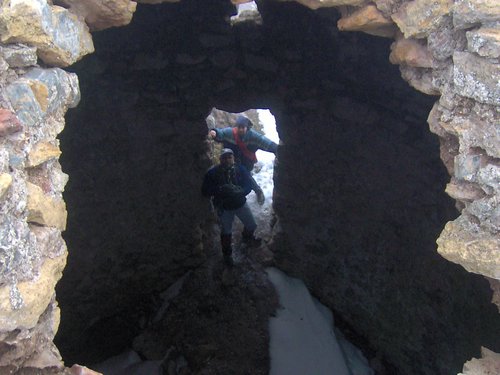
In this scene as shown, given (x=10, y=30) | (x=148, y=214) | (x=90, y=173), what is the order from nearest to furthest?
(x=10, y=30), (x=90, y=173), (x=148, y=214)

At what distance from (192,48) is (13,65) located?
2304 mm

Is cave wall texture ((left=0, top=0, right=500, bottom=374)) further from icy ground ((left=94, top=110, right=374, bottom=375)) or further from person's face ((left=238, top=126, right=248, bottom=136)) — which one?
person's face ((left=238, top=126, right=248, bottom=136))

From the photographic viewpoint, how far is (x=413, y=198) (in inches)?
136

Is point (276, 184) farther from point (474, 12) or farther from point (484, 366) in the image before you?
point (474, 12)

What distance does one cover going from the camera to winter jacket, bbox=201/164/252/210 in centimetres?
392

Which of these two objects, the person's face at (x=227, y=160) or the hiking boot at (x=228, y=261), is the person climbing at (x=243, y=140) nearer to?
the person's face at (x=227, y=160)

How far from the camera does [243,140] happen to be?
4.40 meters

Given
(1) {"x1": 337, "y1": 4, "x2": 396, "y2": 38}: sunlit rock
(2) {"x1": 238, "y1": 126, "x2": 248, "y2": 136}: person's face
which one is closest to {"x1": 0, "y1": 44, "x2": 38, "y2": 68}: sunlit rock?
(1) {"x1": 337, "y1": 4, "x2": 396, "y2": 38}: sunlit rock

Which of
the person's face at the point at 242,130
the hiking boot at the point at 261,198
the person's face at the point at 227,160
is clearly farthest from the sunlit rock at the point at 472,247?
the hiking boot at the point at 261,198

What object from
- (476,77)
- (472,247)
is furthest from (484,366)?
(476,77)

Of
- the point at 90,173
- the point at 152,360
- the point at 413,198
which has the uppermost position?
the point at 413,198

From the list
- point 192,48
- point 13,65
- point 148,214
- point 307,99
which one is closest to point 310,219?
point 307,99

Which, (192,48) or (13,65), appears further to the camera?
(192,48)

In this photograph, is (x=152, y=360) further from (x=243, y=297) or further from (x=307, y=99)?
(x=307, y=99)
